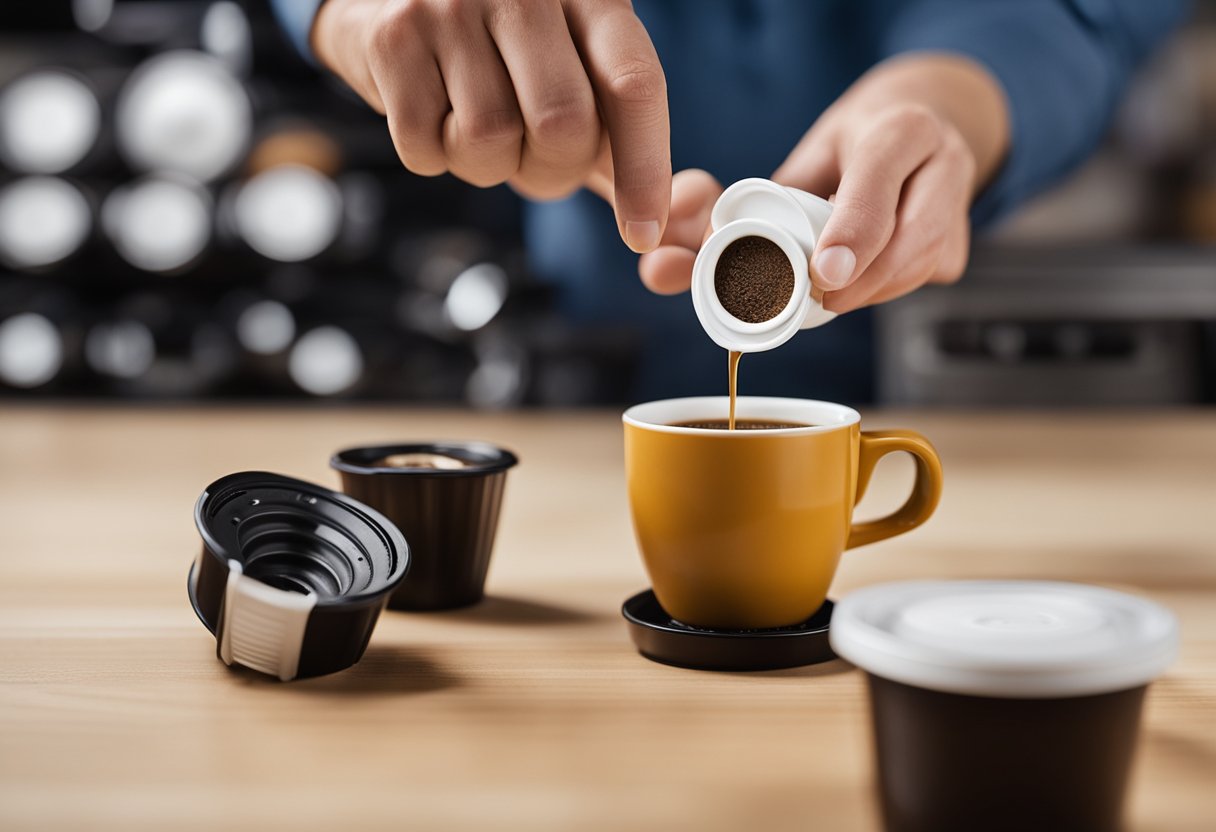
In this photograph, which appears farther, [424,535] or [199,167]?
[199,167]

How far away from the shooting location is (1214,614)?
0.82 metres

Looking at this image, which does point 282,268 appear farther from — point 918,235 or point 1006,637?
point 1006,637

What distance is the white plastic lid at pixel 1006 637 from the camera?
457 mm

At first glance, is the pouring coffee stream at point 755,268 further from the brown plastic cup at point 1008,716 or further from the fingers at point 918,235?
the brown plastic cup at point 1008,716

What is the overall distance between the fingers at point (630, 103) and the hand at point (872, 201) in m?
0.12

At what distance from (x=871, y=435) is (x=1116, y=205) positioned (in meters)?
2.66

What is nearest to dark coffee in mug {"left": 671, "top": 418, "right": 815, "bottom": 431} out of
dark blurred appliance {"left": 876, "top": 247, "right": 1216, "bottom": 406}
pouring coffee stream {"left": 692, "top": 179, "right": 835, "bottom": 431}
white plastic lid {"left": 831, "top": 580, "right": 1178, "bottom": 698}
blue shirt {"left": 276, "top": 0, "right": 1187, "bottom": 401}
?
pouring coffee stream {"left": 692, "top": 179, "right": 835, "bottom": 431}

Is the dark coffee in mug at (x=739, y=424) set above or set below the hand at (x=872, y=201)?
below

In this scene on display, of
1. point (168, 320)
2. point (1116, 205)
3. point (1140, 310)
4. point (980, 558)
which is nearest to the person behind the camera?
point (980, 558)

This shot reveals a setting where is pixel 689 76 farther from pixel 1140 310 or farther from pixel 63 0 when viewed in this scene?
pixel 63 0

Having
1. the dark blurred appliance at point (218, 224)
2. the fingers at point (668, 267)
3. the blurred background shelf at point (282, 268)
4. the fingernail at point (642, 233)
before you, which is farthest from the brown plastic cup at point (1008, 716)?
the dark blurred appliance at point (218, 224)

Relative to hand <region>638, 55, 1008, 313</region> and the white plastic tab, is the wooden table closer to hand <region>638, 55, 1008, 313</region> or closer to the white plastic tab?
the white plastic tab

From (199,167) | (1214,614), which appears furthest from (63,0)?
(1214,614)

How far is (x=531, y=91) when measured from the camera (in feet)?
2.55
